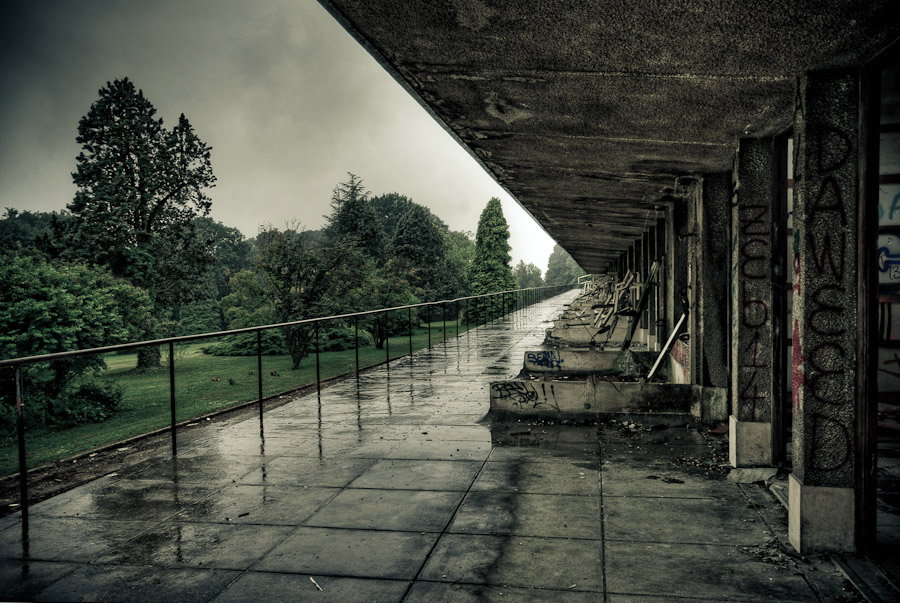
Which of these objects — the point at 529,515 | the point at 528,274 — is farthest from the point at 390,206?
the point at 529,515

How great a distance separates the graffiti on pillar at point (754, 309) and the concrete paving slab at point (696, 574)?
1908 millimetres

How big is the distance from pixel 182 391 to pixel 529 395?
40.5 ft

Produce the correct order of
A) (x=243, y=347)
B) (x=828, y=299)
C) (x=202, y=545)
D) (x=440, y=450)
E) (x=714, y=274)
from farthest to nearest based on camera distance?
1. (x=243, y=347)
2. (x=714, y=274)
3. (x=440, y=450)
4. (x=202, y=545)
5. (x=828, y=299)

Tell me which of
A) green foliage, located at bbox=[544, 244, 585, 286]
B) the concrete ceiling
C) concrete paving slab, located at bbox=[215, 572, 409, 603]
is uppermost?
green foliage, located at bbox=[544, 244, 585, 286]

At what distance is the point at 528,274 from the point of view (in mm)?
125062

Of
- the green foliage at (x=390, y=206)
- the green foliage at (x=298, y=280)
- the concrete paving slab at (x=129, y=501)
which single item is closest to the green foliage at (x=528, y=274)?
the green foliage at (x=390, y=206)

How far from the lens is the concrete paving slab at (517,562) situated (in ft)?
10.6

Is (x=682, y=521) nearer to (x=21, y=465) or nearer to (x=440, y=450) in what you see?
(x=440, y=450)

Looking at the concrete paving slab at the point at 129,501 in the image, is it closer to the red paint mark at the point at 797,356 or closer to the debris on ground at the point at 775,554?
the debris on ground at the point at 775,554

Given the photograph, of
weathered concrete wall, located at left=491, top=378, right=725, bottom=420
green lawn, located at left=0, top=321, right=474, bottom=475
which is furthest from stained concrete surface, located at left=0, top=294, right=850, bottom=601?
green lawn, located at left=0, top=321, right=474, bottom=475

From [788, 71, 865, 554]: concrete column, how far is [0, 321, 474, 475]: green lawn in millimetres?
7108

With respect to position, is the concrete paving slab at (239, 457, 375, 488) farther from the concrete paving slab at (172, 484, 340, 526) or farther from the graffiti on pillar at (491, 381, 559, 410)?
the graffiti on pillar at (491, 381, 559, 410)

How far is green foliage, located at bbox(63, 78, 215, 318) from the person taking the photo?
26281 millimetres

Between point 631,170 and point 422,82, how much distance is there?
11.6 ft
